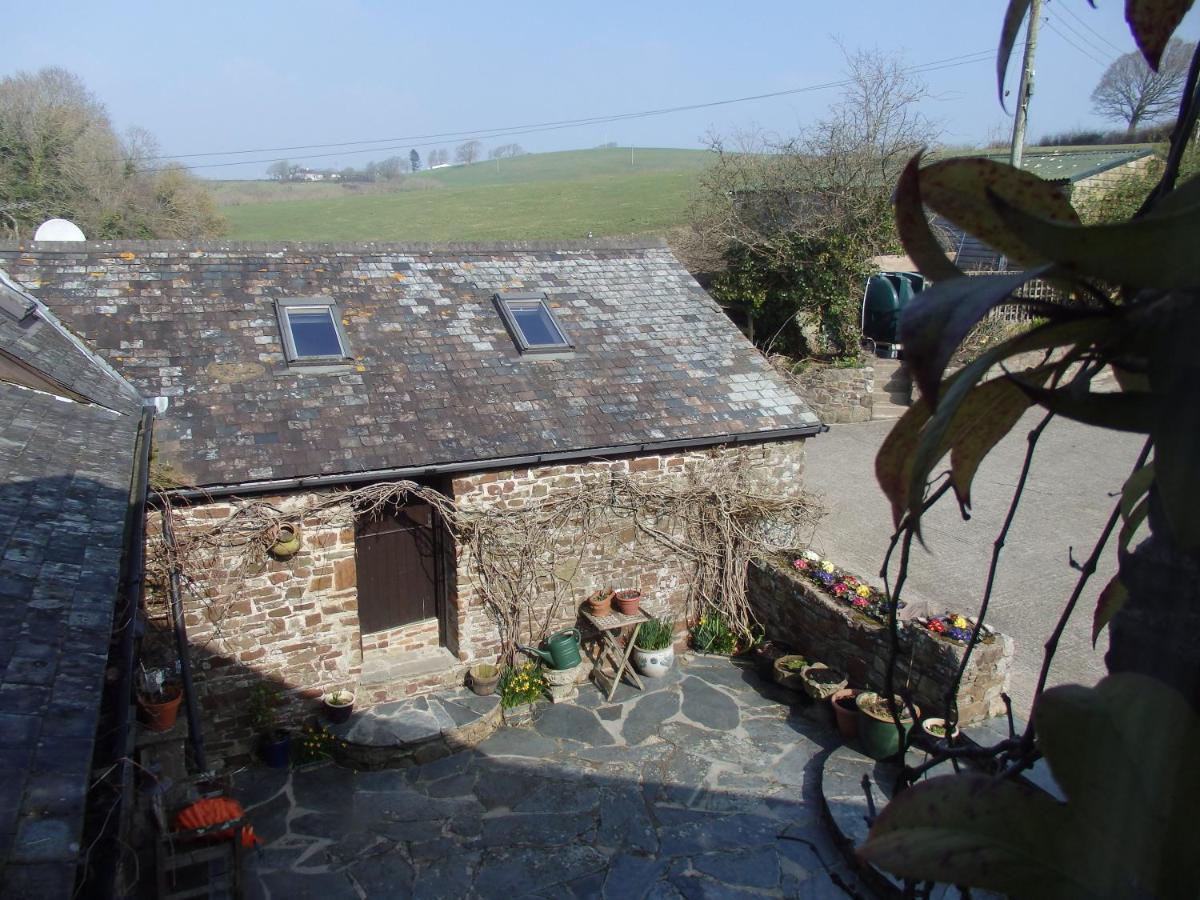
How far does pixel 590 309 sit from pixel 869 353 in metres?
12.1

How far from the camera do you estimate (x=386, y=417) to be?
31.3 feet

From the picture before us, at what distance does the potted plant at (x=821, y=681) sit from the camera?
9273mm

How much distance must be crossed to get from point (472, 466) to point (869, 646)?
16.0ft

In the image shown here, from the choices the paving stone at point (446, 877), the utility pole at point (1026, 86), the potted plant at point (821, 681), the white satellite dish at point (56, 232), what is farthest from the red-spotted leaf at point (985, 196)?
the utility pole at point (1026, 86)

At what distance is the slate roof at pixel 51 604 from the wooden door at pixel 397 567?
3099 mm

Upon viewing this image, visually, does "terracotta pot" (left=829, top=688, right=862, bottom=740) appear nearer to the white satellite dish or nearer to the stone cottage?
the stone cottage

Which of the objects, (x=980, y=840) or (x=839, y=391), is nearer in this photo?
(x=980, y=840)

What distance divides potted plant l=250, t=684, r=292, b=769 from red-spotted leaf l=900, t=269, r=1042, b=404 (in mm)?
9528

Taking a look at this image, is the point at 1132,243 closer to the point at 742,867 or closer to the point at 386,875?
the point at 742,867

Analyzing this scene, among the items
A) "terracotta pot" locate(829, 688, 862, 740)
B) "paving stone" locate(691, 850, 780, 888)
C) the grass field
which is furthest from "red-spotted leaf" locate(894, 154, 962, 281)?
the grass field

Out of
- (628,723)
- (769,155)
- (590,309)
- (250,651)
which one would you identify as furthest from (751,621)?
(769,155)

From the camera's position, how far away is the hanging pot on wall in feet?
28.4

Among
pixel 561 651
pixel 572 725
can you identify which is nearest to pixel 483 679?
pixel 561 651

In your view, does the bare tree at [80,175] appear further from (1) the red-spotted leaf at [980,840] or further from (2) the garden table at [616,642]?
(1) the red-spotted leaf at [980,840]
